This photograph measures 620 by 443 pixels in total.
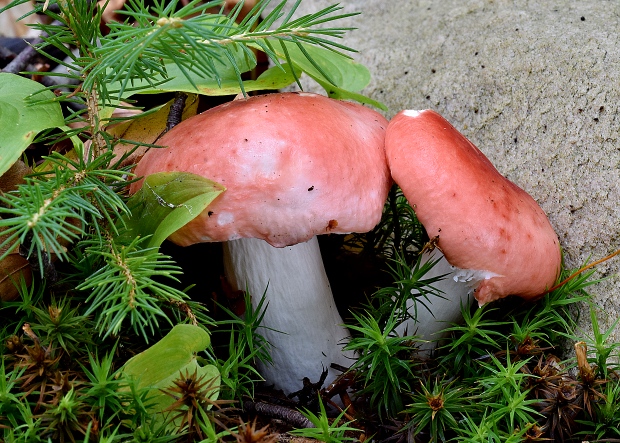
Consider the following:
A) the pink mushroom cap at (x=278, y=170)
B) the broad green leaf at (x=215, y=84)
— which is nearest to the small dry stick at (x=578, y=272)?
the pink mushroom cap at (x=278, y=170)

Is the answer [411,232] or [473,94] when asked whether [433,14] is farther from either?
[411,232]

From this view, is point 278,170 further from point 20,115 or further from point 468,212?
point 20,115

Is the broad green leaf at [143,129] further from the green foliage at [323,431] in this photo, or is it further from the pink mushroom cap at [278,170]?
the green foliage at [323,431]

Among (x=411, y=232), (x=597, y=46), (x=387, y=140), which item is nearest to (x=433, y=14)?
(x=597, y=46)

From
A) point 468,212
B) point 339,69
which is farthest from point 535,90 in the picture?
point 468,212

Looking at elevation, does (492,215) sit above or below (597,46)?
below
